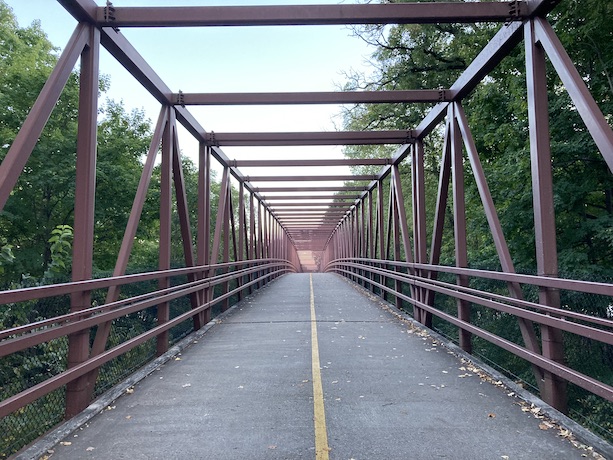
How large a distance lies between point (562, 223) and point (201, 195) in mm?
8701

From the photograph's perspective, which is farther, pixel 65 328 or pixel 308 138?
pixel 308 138

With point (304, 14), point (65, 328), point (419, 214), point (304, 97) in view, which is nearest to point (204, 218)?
point (304, 97)

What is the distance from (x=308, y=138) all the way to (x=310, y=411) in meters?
7.48

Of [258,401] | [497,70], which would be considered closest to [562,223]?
[497,70]

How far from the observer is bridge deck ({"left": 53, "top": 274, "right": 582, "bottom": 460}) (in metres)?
3.36

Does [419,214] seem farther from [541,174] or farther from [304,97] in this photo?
[541,174]

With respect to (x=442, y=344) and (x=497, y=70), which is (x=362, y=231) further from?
(x=442, y=344)

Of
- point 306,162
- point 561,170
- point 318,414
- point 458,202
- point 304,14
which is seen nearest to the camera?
point 318,414

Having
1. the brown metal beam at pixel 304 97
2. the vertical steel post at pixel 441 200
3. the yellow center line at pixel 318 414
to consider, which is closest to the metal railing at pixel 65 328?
the yellow center line at pixel 318 414

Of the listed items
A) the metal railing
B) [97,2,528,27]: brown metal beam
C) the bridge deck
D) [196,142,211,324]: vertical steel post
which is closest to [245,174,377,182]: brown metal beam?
[196,142,211,324]: vertical steel post

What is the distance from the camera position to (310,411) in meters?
4.12

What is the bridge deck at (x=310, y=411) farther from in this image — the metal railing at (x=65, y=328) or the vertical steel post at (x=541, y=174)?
the vertical steel post at (x=541, y=174)

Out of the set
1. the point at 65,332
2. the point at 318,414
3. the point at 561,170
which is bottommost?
the point at 318,414

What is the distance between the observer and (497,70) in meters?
12.3
